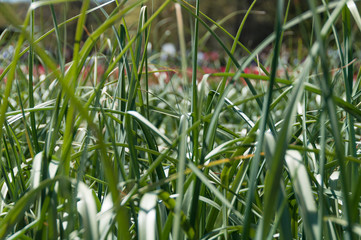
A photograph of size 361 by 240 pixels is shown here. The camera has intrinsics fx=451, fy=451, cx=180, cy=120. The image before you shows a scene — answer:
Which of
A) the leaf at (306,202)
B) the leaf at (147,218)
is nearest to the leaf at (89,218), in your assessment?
the leaf at (147,218)

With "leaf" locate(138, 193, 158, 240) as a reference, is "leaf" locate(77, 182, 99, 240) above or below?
above

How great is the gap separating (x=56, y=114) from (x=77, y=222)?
0.60ft

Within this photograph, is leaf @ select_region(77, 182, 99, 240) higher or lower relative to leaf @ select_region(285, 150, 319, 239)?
A: higher

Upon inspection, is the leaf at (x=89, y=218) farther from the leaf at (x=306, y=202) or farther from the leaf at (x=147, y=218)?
the leaf at (x=306, y=202)

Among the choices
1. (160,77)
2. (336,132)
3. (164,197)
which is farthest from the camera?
(160,77)

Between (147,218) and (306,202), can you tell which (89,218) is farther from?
(306,202)

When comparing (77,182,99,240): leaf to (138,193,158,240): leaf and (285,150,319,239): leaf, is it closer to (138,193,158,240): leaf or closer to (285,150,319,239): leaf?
(138,193,158,240): leaf

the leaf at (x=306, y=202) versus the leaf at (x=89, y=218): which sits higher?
the leaf at (x=89, y=218)

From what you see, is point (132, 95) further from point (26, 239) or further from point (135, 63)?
point (26, 239)

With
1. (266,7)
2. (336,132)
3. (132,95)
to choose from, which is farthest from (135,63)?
(266,7)

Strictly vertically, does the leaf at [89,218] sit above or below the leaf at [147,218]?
above

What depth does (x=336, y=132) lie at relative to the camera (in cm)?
39

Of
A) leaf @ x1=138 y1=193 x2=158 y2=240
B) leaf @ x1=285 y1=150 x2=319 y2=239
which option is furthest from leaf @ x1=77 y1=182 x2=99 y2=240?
leaf @ x1=285 y1=150 x2=319 y2=239

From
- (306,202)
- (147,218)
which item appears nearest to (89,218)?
(147,218)
